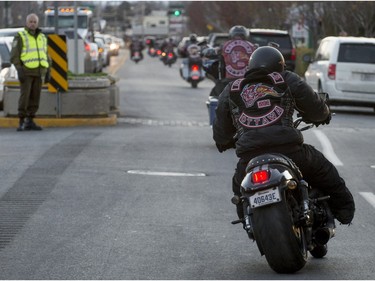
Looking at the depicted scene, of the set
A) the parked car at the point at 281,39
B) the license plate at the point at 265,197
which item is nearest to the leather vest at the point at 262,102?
the license plate at the point at 265,197

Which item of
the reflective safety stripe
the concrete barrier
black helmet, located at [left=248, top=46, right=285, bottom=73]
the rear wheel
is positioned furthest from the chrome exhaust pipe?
the concrete barrier

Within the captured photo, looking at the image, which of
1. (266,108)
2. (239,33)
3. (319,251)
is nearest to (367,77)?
(239,33)

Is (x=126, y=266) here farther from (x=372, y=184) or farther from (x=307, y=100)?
(x=372, y=184)

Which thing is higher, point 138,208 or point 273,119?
point 273,119

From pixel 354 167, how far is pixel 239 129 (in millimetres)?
7057

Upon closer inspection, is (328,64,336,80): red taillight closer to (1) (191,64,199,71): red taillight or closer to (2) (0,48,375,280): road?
(2) (0,48,375,280): road

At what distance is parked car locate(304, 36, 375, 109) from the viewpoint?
27.3 m

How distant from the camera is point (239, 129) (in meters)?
8.08

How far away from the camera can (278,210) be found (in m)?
7.51

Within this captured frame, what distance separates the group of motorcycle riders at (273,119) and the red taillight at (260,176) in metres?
0.33

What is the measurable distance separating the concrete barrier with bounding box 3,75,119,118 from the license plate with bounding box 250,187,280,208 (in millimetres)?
13919

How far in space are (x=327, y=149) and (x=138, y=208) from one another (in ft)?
21.6

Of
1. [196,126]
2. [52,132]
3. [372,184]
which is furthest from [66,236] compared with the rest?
[196,126]

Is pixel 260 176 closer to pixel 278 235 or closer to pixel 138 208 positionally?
pixel 278 235
